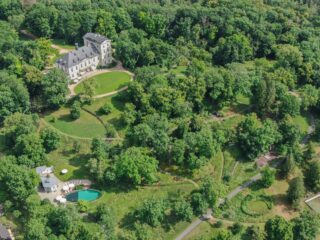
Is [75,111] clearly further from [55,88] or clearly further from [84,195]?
[84,195]

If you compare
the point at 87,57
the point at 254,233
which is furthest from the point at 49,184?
the point at 87,57

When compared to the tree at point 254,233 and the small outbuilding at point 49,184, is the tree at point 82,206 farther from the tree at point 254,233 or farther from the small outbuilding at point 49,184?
the tree at point 254,233

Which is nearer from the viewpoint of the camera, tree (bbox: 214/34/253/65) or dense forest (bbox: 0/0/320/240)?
dense forest (bbox: 0/0/320/240)

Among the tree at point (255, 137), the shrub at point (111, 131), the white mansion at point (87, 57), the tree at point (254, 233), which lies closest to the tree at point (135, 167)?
the shrub at point (111, 131)

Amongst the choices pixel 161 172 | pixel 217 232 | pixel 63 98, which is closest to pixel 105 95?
pixel 63 98

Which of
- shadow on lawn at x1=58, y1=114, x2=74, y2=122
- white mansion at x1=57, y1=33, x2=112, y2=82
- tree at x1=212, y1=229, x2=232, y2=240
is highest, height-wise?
white mansion at x1=57, y1=33, x2=112, y2=82

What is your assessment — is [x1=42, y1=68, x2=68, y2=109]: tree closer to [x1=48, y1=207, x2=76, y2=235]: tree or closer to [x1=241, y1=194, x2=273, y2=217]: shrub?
[x1=48, y1=207, x2=76, y2=235]: tree

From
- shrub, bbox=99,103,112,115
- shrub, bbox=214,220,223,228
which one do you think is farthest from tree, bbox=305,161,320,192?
shrub, bbox=99,103,112,115
